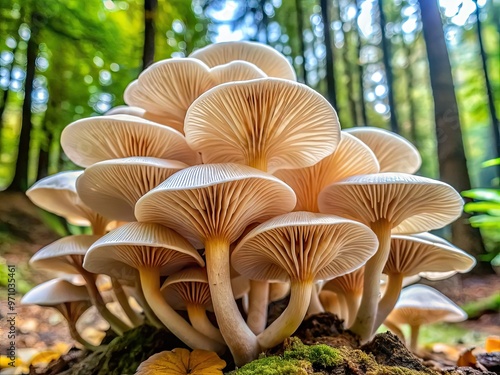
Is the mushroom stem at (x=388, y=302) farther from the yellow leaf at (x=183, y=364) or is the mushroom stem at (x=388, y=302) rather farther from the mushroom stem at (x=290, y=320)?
the yellow leaf at (x=183, y=364)

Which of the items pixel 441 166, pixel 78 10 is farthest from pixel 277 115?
pixel 78 10

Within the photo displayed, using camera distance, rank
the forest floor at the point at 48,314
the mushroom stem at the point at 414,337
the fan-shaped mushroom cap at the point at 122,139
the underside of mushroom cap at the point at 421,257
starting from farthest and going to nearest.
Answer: the forest floor at the point at 48,314, the mushroom stem at the point at 414,337, the underside of mushroom cap at the point at 421,257, the fan-shaped mushroom cap at the point at 122,139

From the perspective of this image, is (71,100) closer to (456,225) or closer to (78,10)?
(78,10)

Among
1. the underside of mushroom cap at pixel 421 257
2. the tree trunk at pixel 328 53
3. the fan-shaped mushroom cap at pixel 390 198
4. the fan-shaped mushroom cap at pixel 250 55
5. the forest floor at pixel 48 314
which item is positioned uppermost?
the tree trunk at pixel 328 53

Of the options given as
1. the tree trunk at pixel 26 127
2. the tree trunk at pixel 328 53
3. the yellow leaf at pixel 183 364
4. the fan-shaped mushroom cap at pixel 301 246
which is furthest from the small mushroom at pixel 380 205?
the tree trunk at pixel 26 127

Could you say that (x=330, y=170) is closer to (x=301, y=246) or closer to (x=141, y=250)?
(x=301, y=246)

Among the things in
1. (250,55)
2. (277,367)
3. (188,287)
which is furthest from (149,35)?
(277,367)

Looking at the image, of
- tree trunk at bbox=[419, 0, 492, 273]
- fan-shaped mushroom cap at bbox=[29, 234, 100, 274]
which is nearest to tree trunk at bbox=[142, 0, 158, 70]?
fan-shaped mushroom cap at bbox=[29, 234, 100, 274]

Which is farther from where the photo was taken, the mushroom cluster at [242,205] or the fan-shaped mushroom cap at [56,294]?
the fan-shaped mushroom cap at [56,294]

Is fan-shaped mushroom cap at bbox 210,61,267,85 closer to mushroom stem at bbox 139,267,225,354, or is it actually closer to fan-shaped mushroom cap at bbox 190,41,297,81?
fan-shaped mushroom cap at bbox 190,41,297,81
